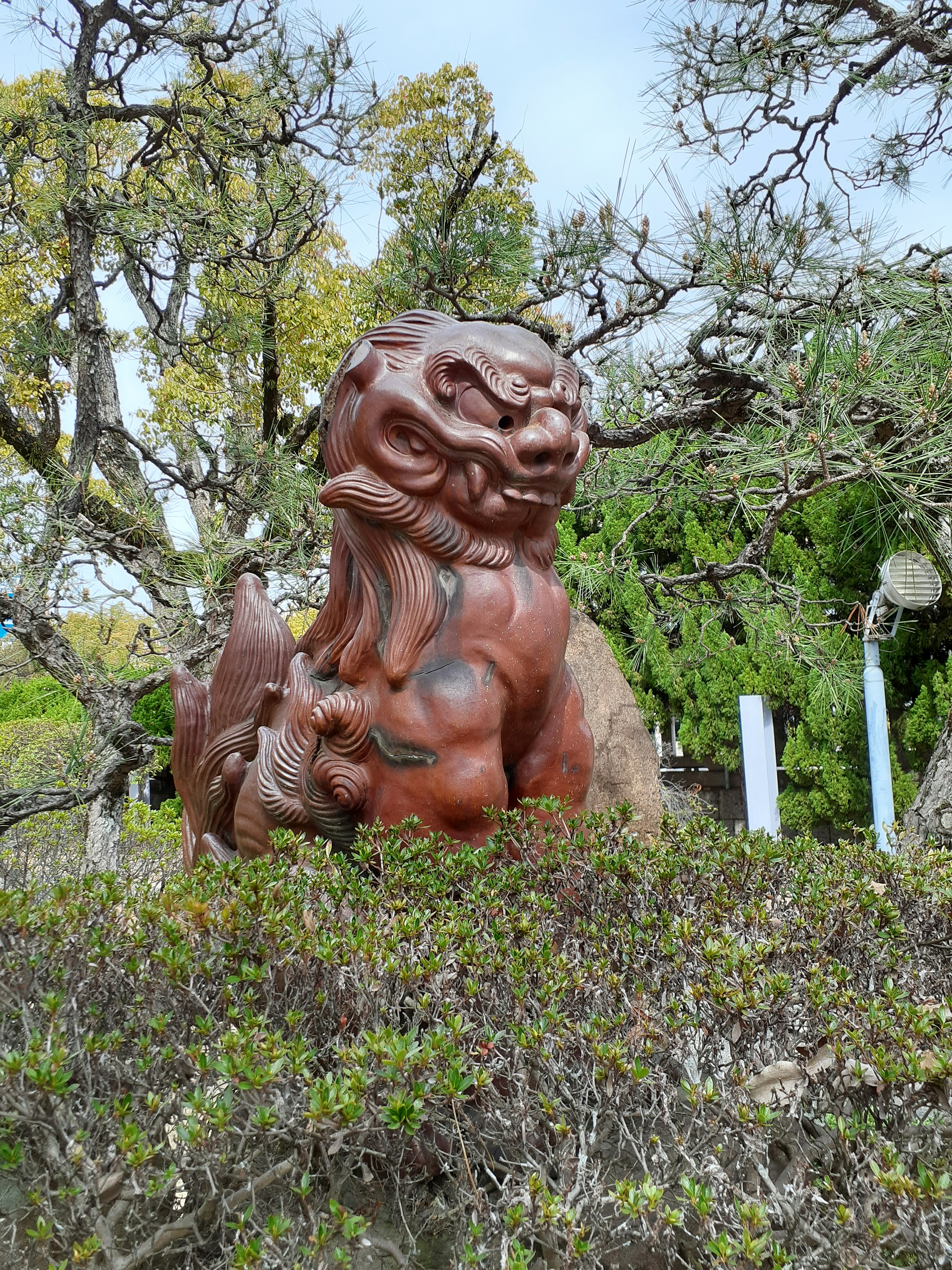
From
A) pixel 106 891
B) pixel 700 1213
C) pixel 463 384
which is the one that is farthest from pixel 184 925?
pixel 463 384

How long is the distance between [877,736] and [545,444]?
9.94 feet

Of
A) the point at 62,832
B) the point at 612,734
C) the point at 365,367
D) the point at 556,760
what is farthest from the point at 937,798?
the point at 62,832

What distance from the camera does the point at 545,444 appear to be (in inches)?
78.1

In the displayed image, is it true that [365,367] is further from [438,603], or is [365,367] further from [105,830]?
[105,830]

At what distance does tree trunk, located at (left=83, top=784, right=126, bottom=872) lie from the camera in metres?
4.35

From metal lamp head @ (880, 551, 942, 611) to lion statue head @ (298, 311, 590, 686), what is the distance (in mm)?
2818

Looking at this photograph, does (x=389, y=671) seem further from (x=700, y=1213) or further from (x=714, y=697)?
(x=714, y=697)

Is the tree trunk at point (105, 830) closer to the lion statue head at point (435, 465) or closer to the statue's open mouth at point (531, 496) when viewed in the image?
the lion statue head at point (435, 465)

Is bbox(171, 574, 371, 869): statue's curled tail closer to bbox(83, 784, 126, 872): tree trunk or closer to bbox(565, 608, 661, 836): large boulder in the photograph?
bbox(565, 608, 661, 836): large boulder

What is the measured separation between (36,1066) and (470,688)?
1127 millimetres

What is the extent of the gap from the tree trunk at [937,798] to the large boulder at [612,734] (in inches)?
74.4

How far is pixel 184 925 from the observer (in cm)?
140

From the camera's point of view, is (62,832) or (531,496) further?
(62,832)

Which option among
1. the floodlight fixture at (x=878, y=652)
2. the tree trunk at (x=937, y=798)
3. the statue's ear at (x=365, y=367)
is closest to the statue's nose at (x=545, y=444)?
the statue's ear at (x=365, y=367)
